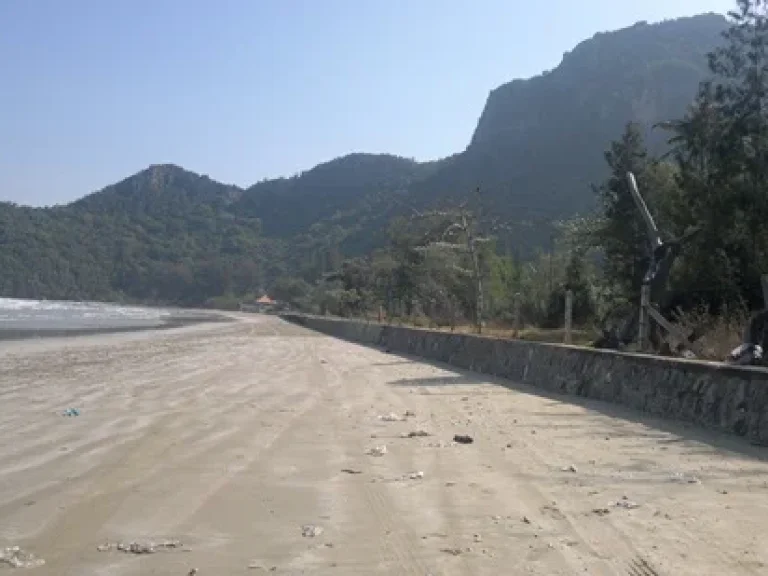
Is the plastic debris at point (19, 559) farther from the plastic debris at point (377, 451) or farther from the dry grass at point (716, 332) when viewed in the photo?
the dry grass at point (716, 332)

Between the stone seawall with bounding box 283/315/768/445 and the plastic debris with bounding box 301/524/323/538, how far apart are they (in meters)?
5.34

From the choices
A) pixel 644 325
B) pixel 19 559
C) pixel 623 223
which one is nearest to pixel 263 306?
pixel 623 223

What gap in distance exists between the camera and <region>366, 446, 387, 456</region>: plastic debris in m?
7.99

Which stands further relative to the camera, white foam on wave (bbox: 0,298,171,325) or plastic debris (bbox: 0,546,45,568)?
white foam on wave (bbox: 0,298,171,325)

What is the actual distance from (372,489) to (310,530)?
1.24 meters

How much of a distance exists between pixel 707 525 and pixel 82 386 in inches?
469

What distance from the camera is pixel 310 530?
5.29m

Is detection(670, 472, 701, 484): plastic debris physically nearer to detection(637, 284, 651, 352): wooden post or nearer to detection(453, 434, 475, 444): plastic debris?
detection(453, 434, 475, 444): plastic debris

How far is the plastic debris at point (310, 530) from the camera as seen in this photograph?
5211mm

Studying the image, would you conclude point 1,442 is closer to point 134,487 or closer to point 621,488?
point 134,487

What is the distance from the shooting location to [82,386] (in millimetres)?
14938

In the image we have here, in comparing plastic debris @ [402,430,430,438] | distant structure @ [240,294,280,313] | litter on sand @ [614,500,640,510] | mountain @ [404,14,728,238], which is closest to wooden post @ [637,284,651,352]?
plastic debris @ [402,430,430,438]

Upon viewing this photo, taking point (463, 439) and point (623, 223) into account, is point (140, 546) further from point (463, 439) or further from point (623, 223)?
point (623, 223)

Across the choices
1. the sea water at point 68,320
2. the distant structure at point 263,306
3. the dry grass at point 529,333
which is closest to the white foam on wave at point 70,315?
the sea water at point 68,320
